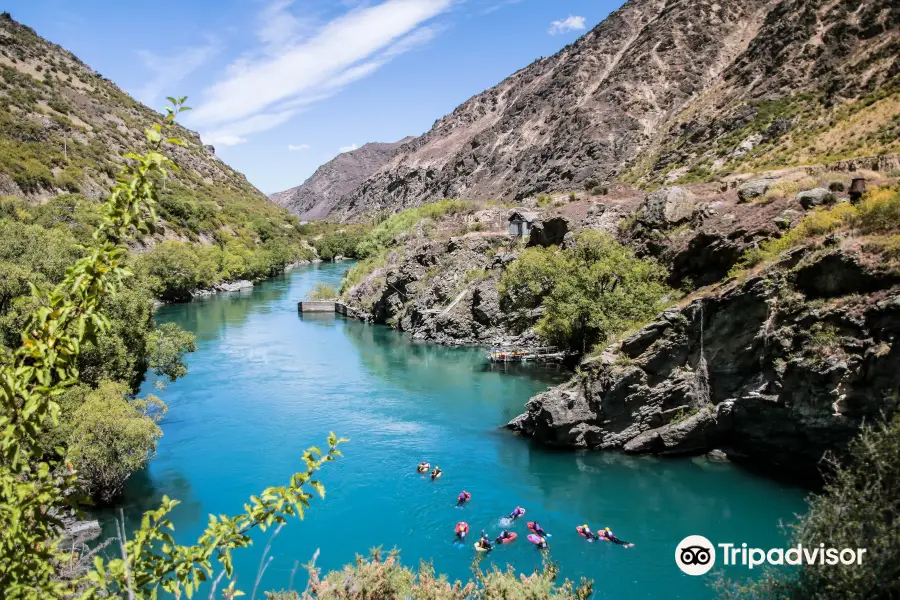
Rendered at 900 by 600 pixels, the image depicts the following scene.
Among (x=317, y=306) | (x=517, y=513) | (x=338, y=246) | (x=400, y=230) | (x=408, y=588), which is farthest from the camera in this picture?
(x=338, y=246)

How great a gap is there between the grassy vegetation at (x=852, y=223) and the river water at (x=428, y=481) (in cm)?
1042

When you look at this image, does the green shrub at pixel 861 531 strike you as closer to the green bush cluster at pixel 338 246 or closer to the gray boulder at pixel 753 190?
the gray boulder at pixel 753 190

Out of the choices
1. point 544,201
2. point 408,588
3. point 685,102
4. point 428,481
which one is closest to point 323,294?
point 544,201

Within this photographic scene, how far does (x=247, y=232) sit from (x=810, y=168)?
11001cm

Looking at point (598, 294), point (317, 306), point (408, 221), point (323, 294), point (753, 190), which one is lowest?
point (317, 306)

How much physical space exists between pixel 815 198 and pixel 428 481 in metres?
24.5

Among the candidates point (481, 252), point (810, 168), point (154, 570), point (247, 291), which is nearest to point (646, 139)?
point (481, 252)

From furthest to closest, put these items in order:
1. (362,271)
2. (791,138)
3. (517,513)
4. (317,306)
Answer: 1. (362,271)
2. (317,306)
3. (791,138)
4. (517,513)

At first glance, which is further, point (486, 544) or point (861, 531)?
point (486, 544)

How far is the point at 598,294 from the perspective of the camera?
40406mm

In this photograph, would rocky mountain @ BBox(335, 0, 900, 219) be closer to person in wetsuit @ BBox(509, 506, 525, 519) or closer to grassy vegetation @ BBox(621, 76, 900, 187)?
grassy vegetation @ BBox(621, 76, 900, 187)

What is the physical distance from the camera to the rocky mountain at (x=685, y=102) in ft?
209

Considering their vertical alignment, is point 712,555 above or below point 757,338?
below

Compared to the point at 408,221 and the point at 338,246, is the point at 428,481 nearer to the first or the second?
the point at 408,221
